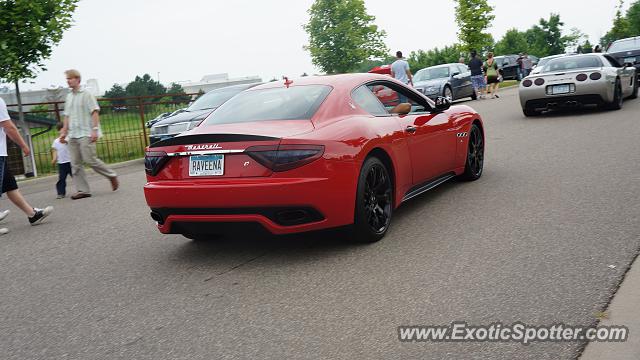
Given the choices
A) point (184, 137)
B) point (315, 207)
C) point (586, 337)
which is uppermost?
point (184, 137)

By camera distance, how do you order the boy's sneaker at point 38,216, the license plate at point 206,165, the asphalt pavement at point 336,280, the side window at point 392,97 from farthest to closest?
1. the boy's sneaker at point 38,216
2. the side window at point 392,97
3. the license plate at point 206,165
4. the asphalt pavement at point 336,280

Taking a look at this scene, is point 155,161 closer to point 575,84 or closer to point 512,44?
point 575,84

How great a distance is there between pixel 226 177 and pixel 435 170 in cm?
258

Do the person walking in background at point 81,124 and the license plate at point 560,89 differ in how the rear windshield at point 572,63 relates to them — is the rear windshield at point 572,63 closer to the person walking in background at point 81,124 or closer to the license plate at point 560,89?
the license plate at point 560,89

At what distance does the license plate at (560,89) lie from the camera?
1386 cm

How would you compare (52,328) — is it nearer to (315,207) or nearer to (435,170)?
(315,207)

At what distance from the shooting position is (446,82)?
23.4 meters

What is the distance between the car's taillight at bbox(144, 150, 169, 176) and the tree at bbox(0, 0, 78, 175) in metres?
9.81

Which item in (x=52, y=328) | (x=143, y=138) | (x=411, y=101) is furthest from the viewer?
(x=143, y=138)

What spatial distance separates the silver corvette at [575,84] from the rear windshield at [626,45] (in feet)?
22.2

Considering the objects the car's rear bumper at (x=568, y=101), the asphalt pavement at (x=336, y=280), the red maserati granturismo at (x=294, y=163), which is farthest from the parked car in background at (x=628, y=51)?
the red maserati granturismo at (x=294, y=163)

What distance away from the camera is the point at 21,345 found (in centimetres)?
370

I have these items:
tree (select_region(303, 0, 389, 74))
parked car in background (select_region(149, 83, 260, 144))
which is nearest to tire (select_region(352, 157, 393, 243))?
parked car in background (select_region(149, 83, 260, 144))

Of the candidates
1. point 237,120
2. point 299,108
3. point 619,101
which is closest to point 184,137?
point 237,120
